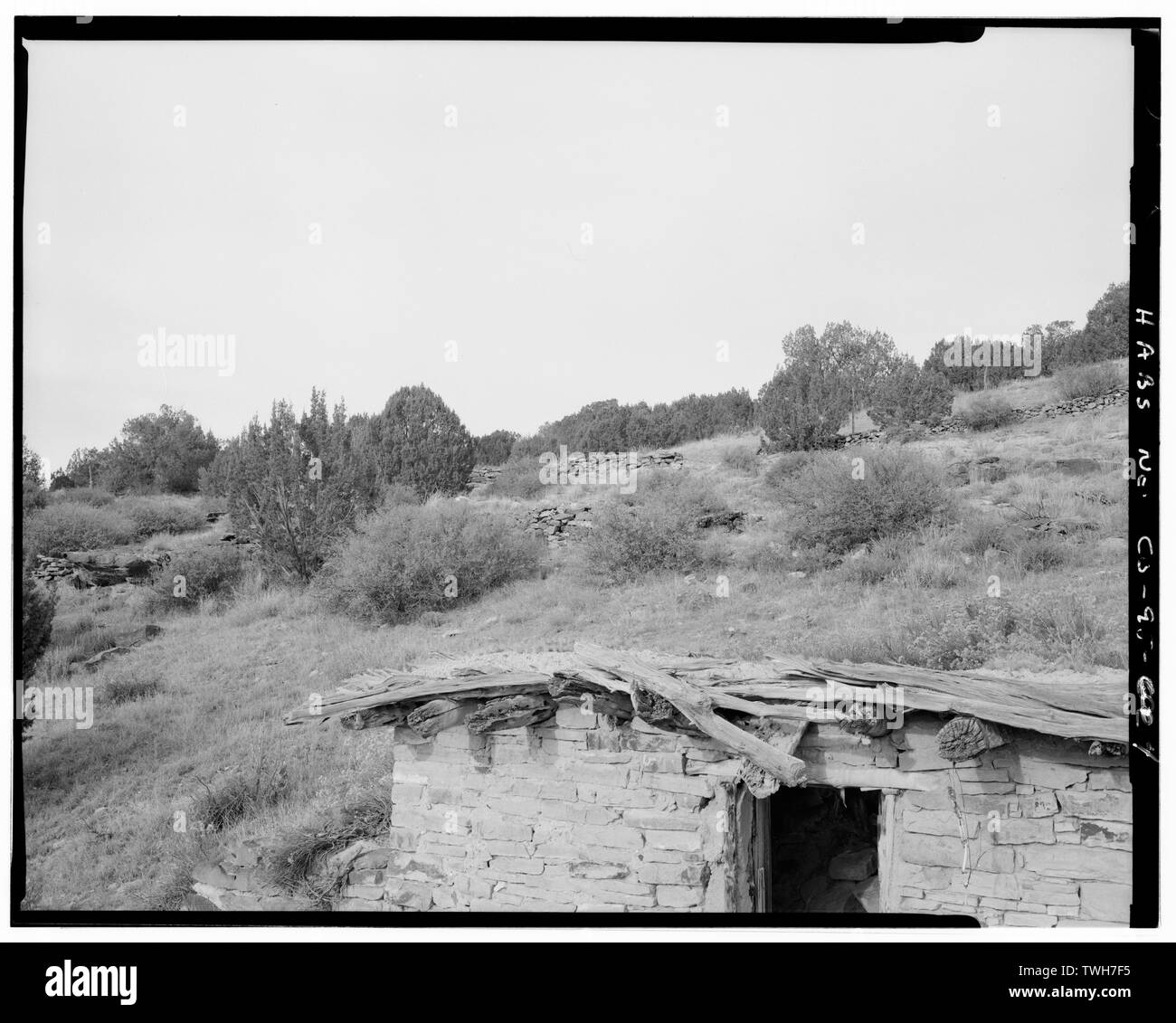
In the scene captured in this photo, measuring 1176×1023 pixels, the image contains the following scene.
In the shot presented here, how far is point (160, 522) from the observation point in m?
8.84

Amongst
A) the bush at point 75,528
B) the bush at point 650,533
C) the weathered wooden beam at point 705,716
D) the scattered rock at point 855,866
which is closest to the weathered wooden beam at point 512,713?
the weathered wooden beam at point 705,716

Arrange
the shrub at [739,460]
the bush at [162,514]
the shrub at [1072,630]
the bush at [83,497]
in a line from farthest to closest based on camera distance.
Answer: the shrub at [739,460]
the bush at [162,514]
the bush at [83,497]
the shrub at [1072,630]

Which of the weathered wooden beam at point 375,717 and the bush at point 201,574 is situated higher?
the bush at point 201,574

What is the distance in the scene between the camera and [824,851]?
5848 mm

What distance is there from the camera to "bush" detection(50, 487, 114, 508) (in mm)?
Result: 7711

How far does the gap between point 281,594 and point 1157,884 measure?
7.50 metres

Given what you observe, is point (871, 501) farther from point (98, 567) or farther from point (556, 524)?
point (98, 567)

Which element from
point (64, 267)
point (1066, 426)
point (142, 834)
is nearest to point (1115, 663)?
point (1066, 426)

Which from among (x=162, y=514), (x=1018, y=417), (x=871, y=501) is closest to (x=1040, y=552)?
(x=871, y=501)

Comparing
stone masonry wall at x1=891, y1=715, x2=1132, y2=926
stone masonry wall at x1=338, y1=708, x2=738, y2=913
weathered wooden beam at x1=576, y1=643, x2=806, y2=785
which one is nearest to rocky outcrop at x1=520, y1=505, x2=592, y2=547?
stone masonry wall at x1=338, y1=708, x2=738, y2=913

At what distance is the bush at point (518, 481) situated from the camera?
869cm

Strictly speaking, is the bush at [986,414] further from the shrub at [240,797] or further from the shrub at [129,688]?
the shrub at [129,688]

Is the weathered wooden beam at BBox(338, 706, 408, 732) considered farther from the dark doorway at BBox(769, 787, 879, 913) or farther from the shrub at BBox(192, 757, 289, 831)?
the dark doorway at BBox(769, 787, 879, 913)

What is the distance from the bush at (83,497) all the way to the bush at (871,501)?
257 inches
